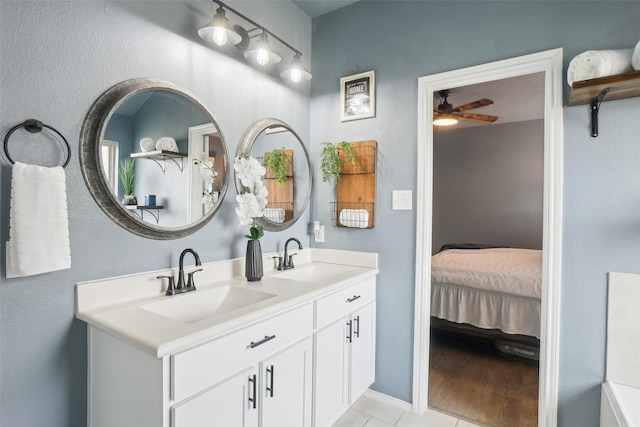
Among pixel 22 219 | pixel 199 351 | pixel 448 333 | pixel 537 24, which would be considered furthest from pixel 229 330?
pixel 448 333

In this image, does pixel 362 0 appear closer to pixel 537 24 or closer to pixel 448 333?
pixel 537 24

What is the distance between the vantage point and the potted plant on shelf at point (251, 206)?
5.92ft

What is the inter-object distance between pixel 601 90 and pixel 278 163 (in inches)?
67.8

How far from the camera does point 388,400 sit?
220cm

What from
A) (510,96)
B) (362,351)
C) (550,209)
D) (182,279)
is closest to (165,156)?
(182,279)

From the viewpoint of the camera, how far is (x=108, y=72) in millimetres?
1387

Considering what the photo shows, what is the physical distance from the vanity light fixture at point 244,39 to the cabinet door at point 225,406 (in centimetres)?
156

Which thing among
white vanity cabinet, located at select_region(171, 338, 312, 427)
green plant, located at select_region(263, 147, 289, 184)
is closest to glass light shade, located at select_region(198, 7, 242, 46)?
green plant, located at select_region(263, 147, 289, 184)

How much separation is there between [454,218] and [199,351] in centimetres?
521

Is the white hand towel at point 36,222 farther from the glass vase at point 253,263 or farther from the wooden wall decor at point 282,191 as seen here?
the wooden wall decor at point 282,191

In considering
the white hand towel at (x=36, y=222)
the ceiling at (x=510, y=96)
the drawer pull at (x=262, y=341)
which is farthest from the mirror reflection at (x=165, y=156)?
the ceiling at (x=510, y=96)

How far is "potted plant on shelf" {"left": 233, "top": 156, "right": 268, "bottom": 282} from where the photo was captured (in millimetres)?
1804

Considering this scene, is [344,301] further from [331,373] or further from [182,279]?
[182,279]

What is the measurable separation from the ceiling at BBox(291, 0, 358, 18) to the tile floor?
109 inches
